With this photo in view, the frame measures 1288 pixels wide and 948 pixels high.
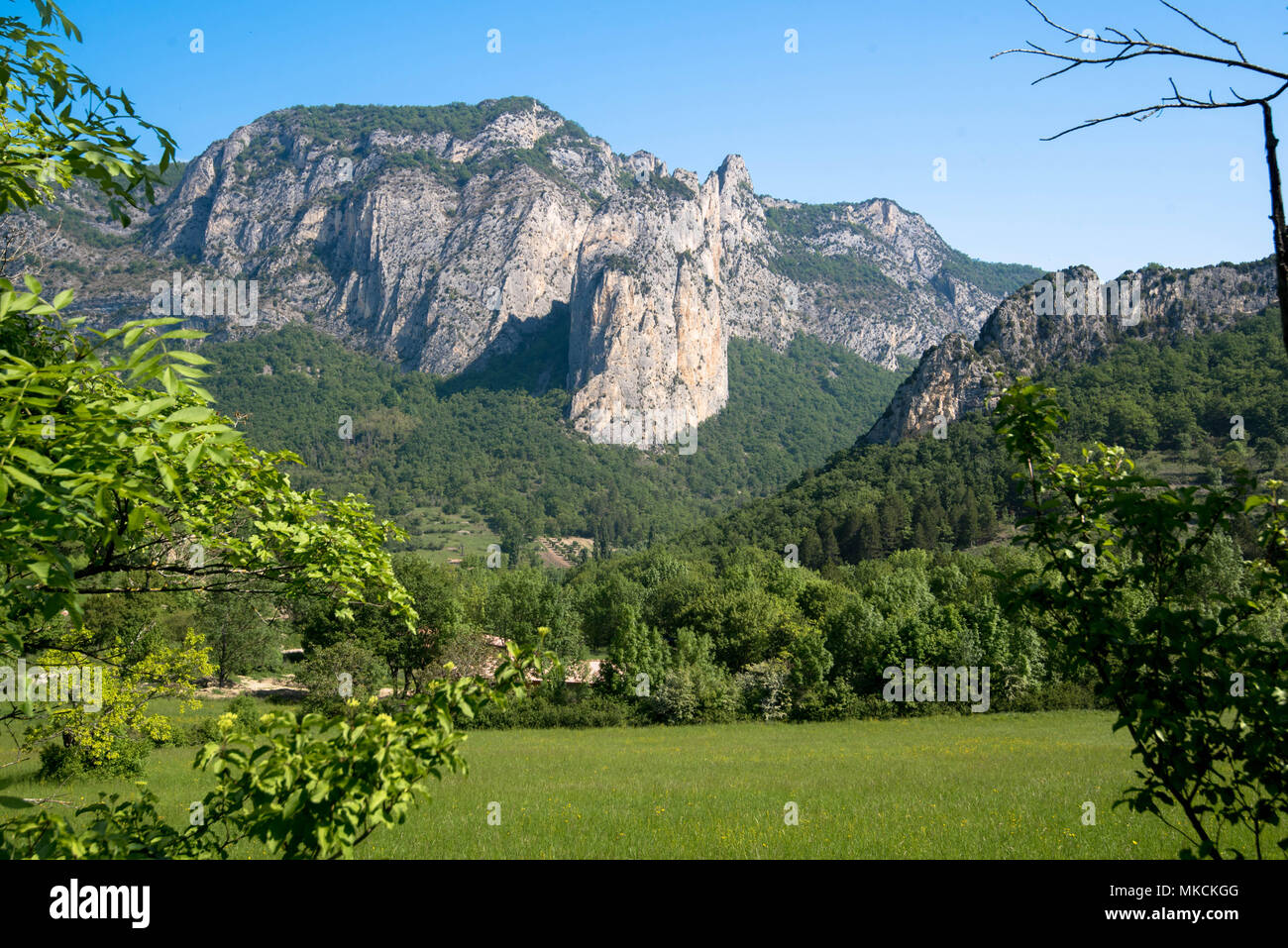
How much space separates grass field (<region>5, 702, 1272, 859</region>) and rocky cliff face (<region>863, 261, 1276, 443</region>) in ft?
299

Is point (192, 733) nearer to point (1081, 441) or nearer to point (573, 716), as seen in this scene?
point (573, 716)

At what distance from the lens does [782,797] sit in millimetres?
17609

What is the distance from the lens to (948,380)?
11900cm

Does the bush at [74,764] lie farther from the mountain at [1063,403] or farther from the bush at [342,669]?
the mountain at [1063,403]

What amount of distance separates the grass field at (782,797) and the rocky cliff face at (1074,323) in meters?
91.2

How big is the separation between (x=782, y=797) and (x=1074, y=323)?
125573 mm

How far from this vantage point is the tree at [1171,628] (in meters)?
3.63

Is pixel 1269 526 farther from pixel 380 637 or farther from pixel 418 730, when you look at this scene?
pixel 380 637

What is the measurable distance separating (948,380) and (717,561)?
5058cm

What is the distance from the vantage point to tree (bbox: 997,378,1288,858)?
3.63m

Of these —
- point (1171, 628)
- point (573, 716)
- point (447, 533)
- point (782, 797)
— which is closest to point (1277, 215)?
point (1171, 628)

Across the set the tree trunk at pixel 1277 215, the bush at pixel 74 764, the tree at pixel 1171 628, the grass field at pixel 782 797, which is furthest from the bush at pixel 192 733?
the tree trunk at pixel 1277 215

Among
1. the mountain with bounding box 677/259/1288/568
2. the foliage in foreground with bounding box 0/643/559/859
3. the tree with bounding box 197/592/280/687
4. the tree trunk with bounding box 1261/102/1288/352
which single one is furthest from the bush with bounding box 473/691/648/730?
the mountain with bounding box 677/259/1288/568
